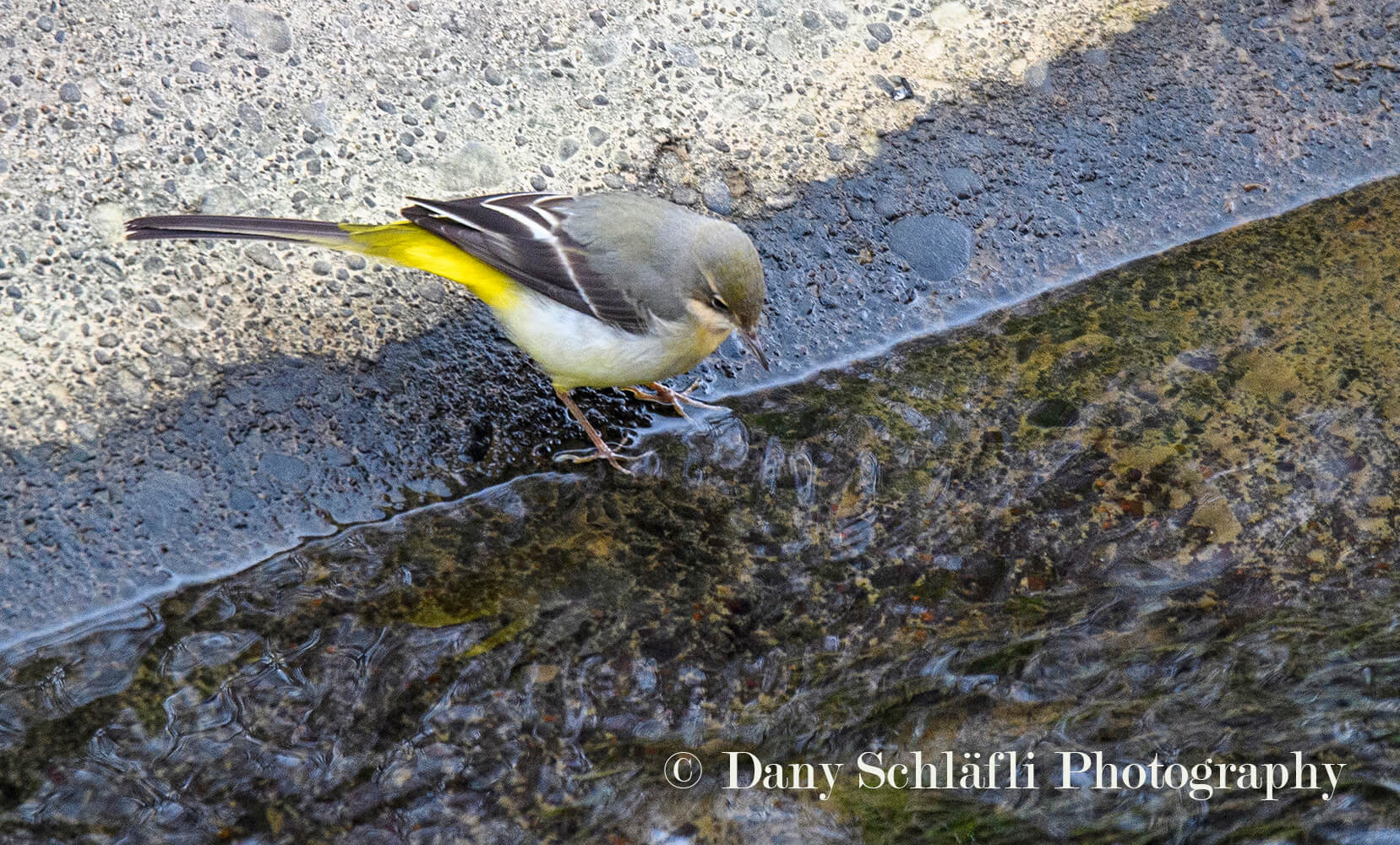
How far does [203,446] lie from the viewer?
433cm

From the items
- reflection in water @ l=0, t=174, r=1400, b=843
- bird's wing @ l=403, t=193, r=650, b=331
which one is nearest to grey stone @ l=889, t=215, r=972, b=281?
reflection in water @ l=0, t=174, r=1400, b=843

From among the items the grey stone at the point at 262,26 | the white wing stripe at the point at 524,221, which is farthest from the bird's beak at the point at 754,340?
the grey stone at the point at 262,26

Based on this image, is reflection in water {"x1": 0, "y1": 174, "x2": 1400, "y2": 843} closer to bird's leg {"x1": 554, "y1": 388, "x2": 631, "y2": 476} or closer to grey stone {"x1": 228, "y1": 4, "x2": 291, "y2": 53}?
bird's leg {"x1": 554, "y1": 388, "x2": 631, "y2": 476}

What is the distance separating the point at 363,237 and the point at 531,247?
610mm

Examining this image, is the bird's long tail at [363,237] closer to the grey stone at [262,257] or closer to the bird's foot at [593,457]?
the grey stone at [262,257]

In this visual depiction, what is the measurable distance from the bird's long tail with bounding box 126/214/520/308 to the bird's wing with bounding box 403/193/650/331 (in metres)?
0.07

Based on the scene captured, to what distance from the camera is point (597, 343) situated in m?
4.43

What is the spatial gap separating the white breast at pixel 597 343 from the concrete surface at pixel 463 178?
391 millimetres

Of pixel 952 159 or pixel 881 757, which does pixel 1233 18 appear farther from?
pixel 881 757

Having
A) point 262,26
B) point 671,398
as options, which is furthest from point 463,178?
point 671,398

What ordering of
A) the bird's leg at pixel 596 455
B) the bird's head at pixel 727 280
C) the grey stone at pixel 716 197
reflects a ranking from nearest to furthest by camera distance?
the bird's head at pixel 727 280 → the bird's leg at pixel 596 455 → the grey stone at pixel 716 197

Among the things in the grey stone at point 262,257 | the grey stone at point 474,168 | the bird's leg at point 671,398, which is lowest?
the bird's leg at point 671,398

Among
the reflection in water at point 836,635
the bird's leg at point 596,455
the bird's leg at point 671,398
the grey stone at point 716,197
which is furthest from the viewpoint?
the grey stone at point 716,197

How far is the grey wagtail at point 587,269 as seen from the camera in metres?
4.42
